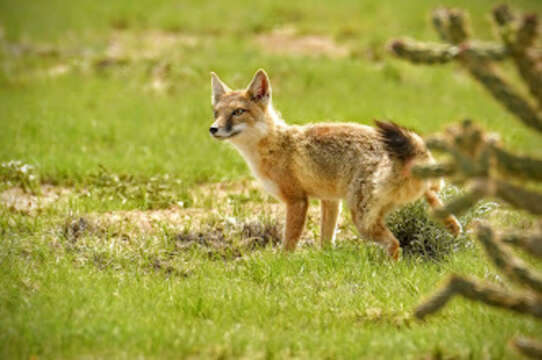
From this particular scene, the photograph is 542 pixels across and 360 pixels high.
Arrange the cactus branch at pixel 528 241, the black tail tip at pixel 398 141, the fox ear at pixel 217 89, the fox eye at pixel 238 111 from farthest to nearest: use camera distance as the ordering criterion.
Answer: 1. the fox ear at pixel 217 89
2. the fox eye at pixel 238 111
3. the black tail tip at pixel 398 141
4. the cactus branch at pixel 528 241

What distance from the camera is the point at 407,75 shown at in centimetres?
1962

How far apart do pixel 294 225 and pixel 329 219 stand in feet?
1.66

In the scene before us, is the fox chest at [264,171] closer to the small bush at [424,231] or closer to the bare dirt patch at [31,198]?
the small bush at [424,231]

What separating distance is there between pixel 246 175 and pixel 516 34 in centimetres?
720

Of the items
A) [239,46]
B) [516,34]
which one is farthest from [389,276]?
[239,46]

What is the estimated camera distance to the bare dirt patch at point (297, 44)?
21391 mm

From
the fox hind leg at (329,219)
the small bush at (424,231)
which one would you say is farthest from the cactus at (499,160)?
the fox hind leg at (329,219)

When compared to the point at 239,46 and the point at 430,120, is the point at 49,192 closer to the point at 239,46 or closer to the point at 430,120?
the point at 430,120

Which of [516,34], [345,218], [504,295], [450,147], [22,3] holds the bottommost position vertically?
[345,218]

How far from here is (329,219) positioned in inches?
330

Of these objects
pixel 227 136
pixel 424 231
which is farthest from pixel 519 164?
pixel 227 136

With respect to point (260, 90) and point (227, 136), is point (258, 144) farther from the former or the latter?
point (260, 90)

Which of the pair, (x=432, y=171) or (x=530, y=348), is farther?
(x=432, y=171)

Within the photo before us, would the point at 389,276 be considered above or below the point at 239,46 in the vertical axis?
below
